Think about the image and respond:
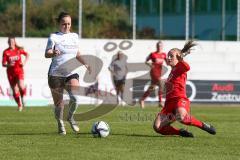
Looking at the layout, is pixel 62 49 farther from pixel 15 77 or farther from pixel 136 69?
pixel 136 69

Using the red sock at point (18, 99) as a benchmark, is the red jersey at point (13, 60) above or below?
above

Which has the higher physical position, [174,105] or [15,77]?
[174,105]

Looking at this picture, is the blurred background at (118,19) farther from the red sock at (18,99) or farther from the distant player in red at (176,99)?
the distant player in red at (176,99)

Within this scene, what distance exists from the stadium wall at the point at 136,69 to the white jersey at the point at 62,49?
A: 629 inches

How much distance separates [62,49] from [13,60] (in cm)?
1128

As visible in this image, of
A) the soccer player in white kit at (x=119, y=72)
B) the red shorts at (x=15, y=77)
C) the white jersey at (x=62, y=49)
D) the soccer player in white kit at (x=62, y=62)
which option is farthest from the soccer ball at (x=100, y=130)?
the soccer player in white kit at (x=119, y=72)

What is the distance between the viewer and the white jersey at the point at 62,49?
15367 mm

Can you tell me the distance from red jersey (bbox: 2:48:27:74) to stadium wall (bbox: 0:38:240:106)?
500cm

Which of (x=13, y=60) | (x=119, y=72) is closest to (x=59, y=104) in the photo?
(x=13, y=60)

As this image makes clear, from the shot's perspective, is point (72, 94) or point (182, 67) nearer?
point (182, 67)

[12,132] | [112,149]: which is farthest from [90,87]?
[112,149]

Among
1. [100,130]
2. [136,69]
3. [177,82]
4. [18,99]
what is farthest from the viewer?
[136,69]

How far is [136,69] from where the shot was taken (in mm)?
33594

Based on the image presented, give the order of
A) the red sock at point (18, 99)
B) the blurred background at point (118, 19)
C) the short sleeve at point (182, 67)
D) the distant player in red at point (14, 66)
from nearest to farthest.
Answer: the short sleeve at point (182, 67), the red sock at point (18, 99), the distant player in red at point (14, 66), the blurred background at point (118, 19)
